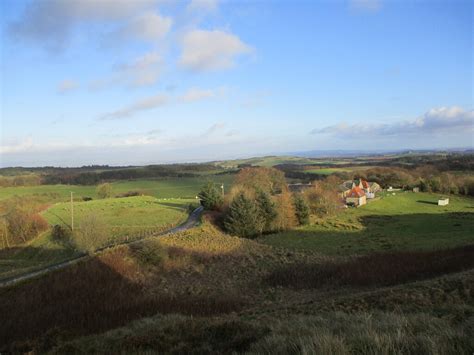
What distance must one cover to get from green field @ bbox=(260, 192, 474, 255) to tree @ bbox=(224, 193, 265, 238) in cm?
259

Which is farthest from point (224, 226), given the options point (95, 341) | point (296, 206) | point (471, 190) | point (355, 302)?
point (471, 190)

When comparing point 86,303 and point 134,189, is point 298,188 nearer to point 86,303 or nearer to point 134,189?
point 134,189

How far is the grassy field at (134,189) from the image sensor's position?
3374 inches

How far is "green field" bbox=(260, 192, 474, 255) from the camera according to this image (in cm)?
3841

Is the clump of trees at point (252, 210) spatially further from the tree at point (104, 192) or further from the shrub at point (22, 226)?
the tree at point (104, 192)

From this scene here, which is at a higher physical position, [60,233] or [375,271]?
[375,271]

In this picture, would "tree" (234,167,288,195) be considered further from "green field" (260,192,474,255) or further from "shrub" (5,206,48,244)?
"shrub" (5,206,48,244)

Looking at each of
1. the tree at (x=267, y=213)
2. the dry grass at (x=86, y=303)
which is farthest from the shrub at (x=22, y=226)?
the tree at (x=267, y=213)

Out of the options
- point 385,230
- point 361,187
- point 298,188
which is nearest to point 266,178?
point 298,188

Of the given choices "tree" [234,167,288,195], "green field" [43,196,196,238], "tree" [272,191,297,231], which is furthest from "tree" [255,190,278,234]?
"tree" [234,167,288,195]

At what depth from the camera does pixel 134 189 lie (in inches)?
3775

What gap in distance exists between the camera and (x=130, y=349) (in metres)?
7.32

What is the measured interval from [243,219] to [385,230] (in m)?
19.2

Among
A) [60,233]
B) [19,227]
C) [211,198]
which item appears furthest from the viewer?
[211,198]
